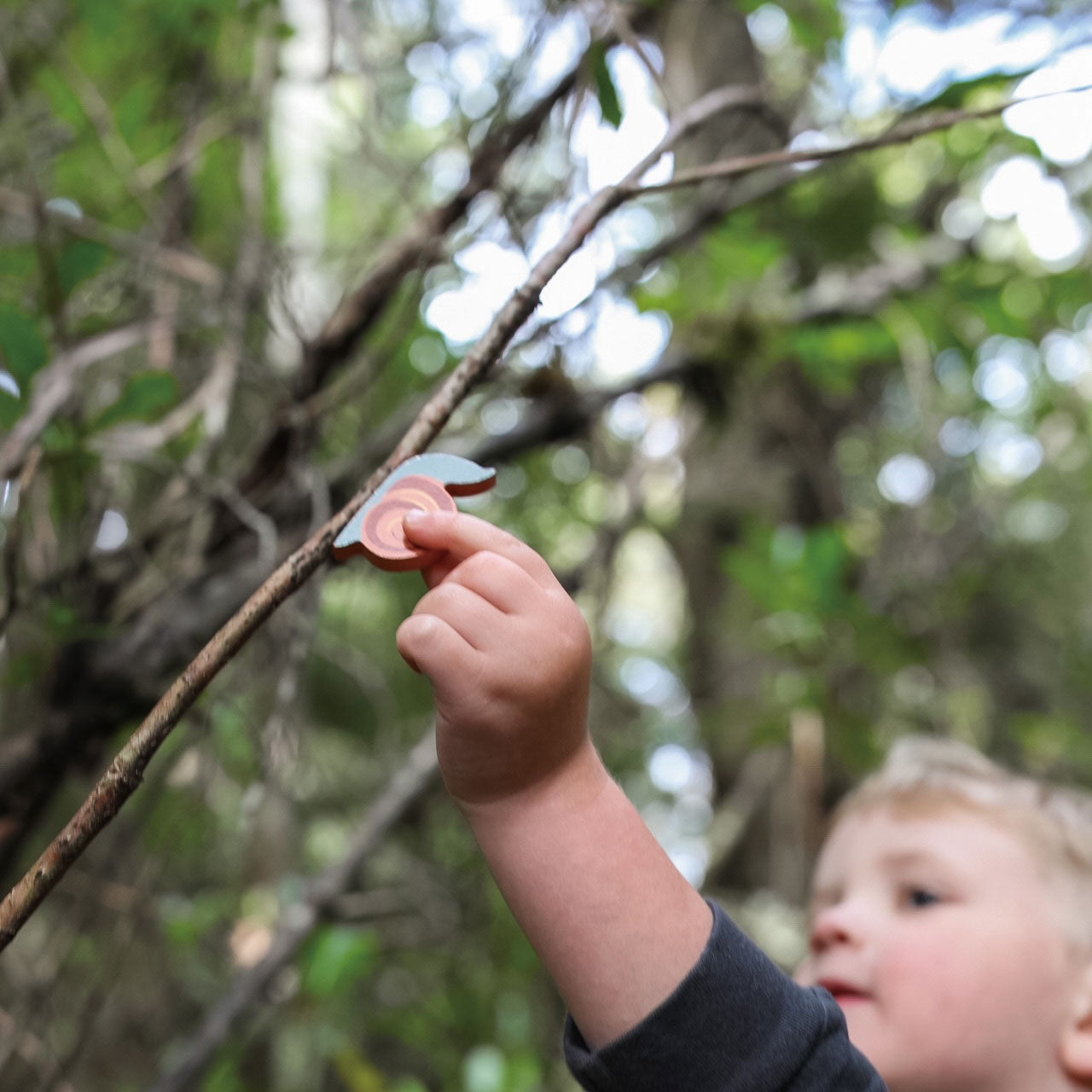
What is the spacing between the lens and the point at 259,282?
4.11ft

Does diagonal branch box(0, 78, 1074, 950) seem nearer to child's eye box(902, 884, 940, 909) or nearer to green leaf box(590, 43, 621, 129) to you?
green leaf box(590, 43, 621, 129)

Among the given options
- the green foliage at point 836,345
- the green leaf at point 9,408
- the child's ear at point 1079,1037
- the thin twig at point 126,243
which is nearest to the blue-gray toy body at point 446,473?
the green leaf at point 9,408

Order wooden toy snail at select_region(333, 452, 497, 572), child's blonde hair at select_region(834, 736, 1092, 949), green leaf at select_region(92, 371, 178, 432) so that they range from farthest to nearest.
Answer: child's blonde hair at select_region(834, 736, 1092, 949) < green leaf at select_region(92, 371, 178, 432) < wooden toy snail at select_region(333, 452, 497, 572)

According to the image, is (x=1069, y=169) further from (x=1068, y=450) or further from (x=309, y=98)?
(x=309, y=98)

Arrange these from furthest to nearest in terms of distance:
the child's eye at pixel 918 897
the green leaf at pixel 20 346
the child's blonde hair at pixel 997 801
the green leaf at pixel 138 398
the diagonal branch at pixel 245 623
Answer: the child's blonde hair at pixel 997 801 → the child's eye at pixel 918 897 → the green leaf at pixel 138 398 → the green leaf at pixel 20 346 → the diagonal branch at pixel 245 623

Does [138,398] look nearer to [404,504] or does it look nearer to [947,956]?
[404,504]

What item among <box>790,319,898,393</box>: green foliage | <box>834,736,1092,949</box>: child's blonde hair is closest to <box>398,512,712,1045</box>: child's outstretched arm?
<box>834,736,1092,949</box>: child's blonde hair

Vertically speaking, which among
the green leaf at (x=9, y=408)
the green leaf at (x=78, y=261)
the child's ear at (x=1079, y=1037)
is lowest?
the child's ear at (x=1079, y=1037)

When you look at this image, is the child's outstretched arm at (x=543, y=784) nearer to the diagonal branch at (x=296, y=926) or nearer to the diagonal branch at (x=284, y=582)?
the diagonal branch at (x=284, y=582)

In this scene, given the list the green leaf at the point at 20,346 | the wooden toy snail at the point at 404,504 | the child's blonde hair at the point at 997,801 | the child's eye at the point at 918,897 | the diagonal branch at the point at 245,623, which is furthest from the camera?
the child's blonde hair at the point at 997,801

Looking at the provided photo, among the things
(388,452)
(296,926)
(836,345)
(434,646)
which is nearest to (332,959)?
(296,926)

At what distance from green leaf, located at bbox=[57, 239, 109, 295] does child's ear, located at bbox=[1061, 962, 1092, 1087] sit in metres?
1.28

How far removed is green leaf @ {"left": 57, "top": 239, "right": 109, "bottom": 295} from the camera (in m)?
0.96

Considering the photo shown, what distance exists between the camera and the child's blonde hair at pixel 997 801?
1226mm
